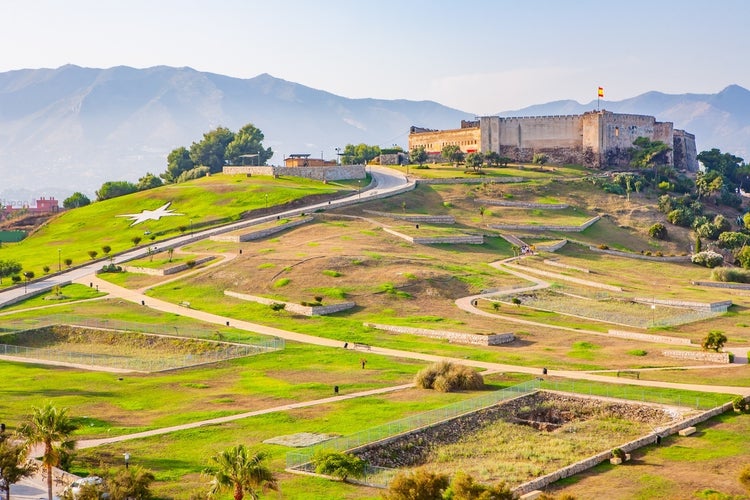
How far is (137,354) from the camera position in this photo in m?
69.9

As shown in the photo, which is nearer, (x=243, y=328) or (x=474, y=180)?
(x=243, y=328)

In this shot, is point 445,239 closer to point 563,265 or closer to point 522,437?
point 563,265

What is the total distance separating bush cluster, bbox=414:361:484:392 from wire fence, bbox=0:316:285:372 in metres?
15.0

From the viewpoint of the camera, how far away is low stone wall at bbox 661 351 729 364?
206 ft

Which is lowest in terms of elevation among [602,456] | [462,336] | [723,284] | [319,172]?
[602,456]

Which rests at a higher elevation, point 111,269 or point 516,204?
point 516,204

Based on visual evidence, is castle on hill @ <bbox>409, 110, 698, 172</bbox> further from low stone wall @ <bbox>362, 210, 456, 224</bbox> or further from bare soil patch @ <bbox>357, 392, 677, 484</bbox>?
bare soil patch @ <bbox>357, 392, 677, 484</bbox>

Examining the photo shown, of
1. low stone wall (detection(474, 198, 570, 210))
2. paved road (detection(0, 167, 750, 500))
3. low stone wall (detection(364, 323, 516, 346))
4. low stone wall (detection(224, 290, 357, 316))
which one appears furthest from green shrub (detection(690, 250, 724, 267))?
low stone wall (detection(224, 290, 357, 316))

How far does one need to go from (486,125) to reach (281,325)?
105 m

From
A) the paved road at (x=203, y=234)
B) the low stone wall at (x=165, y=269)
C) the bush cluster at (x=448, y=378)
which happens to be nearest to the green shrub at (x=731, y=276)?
the paved road at (x=203, y=234)

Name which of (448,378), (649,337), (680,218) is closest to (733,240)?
(680,218)

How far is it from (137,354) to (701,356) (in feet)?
133

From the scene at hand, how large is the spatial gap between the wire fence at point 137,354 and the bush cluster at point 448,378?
14990 mm

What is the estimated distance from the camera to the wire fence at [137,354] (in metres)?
65.3
